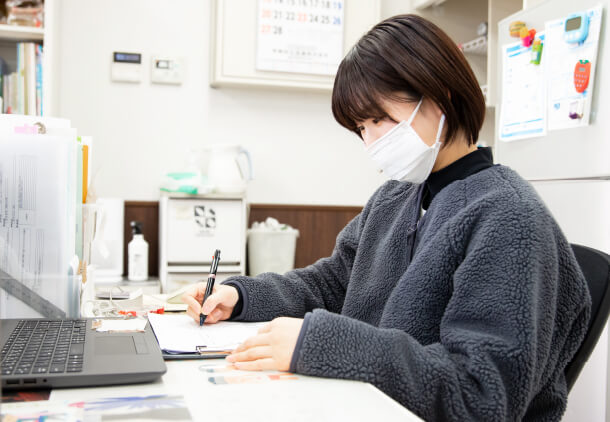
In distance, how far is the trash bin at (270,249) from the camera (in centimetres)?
248

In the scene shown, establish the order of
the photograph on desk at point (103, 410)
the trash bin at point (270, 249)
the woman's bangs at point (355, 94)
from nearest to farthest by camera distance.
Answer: the photograph on desk at point (103, 410) < the woman's bangs at point (355, 94) < the trash bin at point (270, 249)

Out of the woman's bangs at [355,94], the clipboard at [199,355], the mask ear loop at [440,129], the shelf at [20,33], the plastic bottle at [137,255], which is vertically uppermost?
the shelf at [20,33]

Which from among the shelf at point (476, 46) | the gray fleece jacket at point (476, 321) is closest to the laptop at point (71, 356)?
the gray fleece jacket at point (476, 321)

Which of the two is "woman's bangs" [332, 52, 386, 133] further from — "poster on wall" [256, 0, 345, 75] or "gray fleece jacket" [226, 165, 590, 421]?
"poster on wall" [256, 0, 345, 75]

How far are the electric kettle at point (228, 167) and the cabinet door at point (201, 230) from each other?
12 centimetres

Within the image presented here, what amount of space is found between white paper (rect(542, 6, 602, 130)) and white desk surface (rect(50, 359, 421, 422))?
1203mm

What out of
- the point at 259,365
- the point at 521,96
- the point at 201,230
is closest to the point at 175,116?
the point at 201,230

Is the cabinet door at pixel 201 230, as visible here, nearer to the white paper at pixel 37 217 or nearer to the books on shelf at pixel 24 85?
the books on shelf at pixel 24 85

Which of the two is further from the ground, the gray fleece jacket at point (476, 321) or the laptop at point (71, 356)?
the gray fleece jacket at point (476, 321)

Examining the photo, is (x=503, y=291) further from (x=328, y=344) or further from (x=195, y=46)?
(x=195, y=46)

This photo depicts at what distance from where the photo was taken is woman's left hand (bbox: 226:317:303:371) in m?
0.72

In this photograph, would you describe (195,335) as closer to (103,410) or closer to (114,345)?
(114,345)

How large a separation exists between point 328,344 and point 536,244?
11.7 inches

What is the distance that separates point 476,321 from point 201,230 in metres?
1.69
